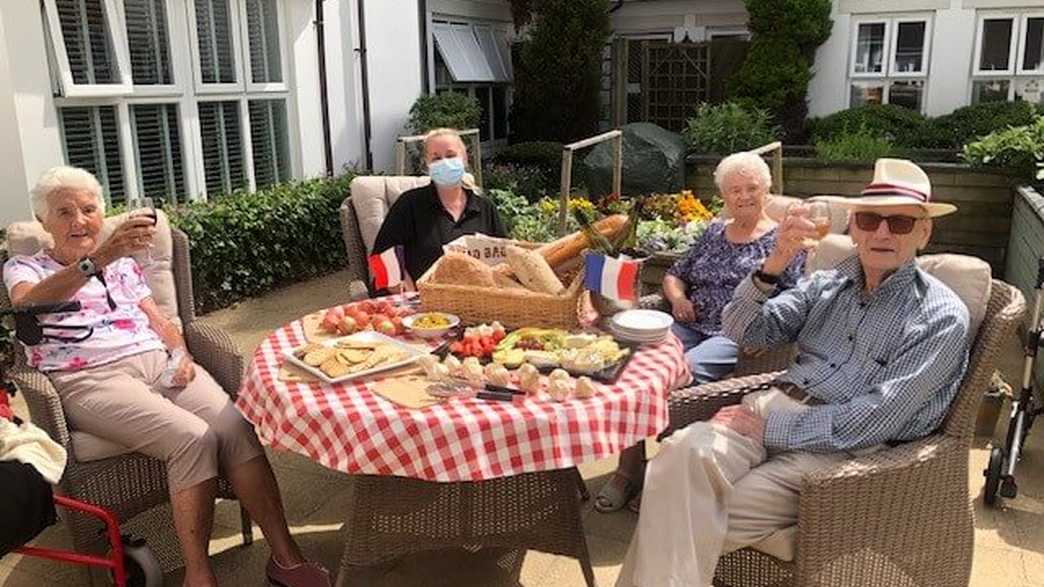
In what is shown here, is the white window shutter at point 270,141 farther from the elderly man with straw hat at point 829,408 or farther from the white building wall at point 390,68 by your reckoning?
the elderly man with straw hat at point 829,408

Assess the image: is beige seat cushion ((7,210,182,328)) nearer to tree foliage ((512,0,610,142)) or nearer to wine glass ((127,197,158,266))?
wine glass ((127,197,158,266))

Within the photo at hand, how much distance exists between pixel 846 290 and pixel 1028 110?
9.07 meters

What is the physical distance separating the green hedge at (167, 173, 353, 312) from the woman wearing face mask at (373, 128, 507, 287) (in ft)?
8.34

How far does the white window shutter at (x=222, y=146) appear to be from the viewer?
6477 millimetres

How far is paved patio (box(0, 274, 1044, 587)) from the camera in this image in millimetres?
2559

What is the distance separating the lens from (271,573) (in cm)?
245

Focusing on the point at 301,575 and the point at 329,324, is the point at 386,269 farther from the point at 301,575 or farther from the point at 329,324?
the point at 301,575

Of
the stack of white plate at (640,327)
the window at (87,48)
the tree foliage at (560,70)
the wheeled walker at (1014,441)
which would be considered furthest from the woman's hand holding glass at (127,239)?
the tree foliage at (560,70)

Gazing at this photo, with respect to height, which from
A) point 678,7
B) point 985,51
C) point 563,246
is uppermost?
point 678,7

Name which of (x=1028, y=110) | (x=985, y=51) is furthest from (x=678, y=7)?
(x=1028, y=110)

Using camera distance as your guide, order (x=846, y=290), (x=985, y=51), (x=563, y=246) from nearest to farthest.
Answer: (x=846, y=290) < (x=563, y=246) < (x=985, y=51)

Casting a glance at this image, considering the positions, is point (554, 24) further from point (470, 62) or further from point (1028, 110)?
point (1028, 110)

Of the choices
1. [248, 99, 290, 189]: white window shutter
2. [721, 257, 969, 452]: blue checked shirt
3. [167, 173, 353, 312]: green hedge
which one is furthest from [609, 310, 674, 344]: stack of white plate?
[248, 99, 290, 189]: white window shutter

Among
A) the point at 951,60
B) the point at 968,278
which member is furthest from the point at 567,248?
the point at 951,60
